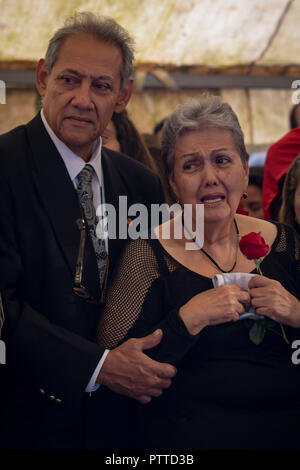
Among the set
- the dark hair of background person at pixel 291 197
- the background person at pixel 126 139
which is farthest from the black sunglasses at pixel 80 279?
the background person at pixel 126 139

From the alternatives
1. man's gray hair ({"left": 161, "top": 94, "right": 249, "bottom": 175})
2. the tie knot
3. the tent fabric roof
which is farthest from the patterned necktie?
the tent fabric roof

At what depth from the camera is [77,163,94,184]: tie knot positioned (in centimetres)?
212

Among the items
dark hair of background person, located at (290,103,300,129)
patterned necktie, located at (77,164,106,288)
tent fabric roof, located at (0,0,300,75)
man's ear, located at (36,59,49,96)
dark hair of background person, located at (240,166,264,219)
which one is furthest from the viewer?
tent fabric roof, located at (0,0,300,75)

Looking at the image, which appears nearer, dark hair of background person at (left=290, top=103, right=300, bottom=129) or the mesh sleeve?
the mesh sleeve

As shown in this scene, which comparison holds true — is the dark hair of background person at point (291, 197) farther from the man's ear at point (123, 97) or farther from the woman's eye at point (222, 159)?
the man's ear at point (123, 97)

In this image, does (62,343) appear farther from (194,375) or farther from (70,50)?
(70,50)

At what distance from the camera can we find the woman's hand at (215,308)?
Answer: 1.88m

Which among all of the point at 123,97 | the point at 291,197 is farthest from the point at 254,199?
the point at 123,97

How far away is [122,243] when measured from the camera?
219cm

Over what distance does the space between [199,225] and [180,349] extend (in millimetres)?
465

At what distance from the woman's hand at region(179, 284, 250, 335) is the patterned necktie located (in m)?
0.33

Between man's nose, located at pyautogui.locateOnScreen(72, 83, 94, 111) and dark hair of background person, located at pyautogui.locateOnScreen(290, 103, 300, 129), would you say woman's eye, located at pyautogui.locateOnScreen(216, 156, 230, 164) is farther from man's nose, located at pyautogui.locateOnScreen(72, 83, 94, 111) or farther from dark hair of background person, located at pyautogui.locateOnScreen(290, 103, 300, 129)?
dark hair of background person, located at pyautogui.locateOnScreen(290, 103, 300, 129)

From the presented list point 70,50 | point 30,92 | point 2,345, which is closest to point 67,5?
point 30,92

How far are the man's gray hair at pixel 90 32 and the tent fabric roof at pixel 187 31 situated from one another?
2519mm
